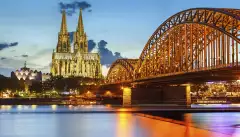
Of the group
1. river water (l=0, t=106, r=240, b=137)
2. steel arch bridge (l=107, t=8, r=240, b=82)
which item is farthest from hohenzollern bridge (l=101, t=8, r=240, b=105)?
river water (l=0, t=106, r=240, b=137)

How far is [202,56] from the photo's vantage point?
8350 centimetres

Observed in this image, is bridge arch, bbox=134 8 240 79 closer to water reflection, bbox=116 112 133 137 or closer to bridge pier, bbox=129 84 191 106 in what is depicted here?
bridge pier, bbox=129 84 191 106

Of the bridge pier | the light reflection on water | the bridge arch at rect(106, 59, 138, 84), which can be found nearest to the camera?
the light reflection on water

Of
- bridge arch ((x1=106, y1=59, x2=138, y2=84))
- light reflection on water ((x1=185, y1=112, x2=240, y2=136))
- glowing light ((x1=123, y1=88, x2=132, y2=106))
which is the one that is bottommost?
light reflection on water ((x1=185, y1=112, x2=240, y2=136))

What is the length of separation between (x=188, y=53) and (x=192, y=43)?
22.0 ft

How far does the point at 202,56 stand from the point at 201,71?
10.5 metres

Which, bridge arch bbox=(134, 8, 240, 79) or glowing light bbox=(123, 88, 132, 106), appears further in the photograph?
glowing light bbox=(123, 88, 132, 106)

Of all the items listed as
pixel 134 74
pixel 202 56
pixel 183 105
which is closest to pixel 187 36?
pixel 202 56

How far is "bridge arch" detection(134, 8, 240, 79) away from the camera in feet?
236

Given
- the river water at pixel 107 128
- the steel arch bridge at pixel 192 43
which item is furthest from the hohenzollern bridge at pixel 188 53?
the river water at pixel 107 128

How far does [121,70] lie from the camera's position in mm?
169750

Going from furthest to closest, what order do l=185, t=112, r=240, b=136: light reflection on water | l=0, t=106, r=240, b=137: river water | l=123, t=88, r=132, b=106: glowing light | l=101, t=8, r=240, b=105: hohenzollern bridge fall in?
1. l=123, t=88, r=132, b=106: glowing light
2. l=101, t=8, r=240, b=105: hohenzollern bridge
3. l=185, t=112, r=240, b=136: light reflection on water
4. l=0, t=106, r=240, b=137: river water

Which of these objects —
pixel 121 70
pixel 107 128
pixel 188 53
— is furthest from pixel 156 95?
pixel 107 128

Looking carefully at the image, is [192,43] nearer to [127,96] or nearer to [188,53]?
[188,53]
